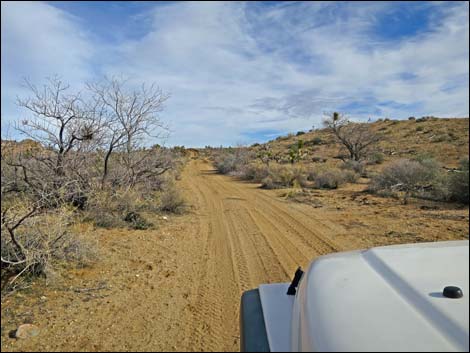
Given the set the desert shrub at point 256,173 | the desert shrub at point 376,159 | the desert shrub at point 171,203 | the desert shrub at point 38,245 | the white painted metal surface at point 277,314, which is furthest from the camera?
the desert shrub at point 376,159

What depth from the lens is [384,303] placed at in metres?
1.34

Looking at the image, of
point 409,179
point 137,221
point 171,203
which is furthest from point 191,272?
point 409,179

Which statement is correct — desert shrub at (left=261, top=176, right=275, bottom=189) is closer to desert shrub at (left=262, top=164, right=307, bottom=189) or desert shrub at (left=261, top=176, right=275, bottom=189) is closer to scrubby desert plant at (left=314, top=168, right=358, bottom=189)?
desert shrub at (left=262, top=164, right=307, bottom=189)

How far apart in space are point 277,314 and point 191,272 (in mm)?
3865

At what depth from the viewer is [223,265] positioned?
5.66m

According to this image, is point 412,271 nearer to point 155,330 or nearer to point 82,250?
point 155,330

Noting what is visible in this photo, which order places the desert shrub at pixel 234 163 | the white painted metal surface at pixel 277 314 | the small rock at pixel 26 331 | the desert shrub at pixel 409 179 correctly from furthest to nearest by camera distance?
the desert shrub at pixel 234 163 → the desert shrub at pixel 409 179 → the small rock at pixel 26 331 → the white painted metal surface at pixel 277 314

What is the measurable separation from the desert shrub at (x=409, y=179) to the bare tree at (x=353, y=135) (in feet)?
40.5

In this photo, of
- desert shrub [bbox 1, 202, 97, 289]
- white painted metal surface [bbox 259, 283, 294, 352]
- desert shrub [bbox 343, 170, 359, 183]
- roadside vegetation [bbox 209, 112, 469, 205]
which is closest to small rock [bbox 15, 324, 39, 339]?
desert shrub [bbox 1, 202, 97, 289]

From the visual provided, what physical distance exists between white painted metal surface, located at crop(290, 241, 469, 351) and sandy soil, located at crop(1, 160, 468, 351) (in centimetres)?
216

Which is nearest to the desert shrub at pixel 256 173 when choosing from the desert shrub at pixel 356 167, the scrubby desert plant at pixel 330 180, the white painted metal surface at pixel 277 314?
the scrubby desert plant at pixel 330 180

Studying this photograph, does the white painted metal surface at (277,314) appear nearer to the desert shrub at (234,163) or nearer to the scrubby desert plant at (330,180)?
the scrubby desert plant at (330,180)

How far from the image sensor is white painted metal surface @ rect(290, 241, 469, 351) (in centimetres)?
115

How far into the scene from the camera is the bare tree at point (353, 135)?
26.8 m
